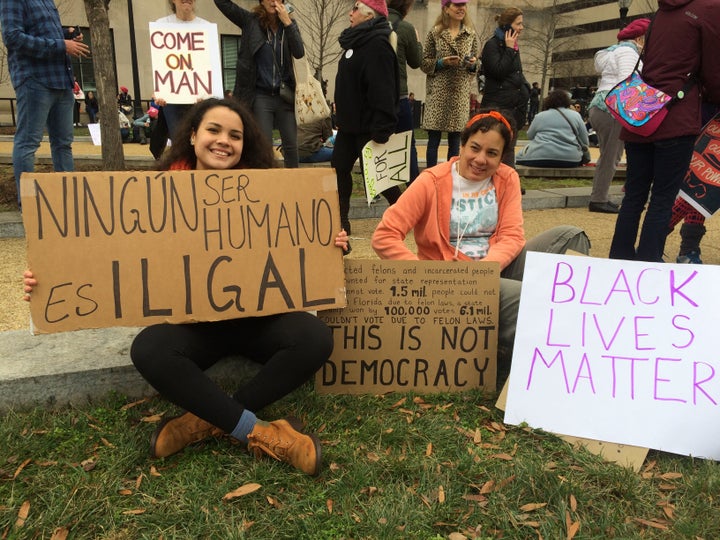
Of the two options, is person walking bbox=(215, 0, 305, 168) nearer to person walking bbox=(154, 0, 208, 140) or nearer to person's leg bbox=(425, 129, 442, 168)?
person walking bbox=(154, 0, 208, 140)

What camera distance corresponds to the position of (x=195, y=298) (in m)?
2.04

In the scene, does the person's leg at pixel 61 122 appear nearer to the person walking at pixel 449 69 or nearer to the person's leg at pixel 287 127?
the person's leg at pixel 287 127

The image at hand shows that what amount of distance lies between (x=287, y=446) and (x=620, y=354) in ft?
4.09

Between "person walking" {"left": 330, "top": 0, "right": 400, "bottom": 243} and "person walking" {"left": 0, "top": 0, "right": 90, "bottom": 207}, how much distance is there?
1936 mm

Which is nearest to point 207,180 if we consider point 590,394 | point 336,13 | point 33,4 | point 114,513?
point 114,513

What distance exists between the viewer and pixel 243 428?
192 cm

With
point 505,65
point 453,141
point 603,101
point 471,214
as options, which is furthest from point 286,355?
Result: point 603,101

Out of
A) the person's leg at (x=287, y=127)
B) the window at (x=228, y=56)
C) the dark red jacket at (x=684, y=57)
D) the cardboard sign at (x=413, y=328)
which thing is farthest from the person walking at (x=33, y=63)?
the window at (x=228, y=56)

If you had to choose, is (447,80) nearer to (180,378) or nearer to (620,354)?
(620,354)

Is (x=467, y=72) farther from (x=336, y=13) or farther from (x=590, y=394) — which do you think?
(x=336, y=13)

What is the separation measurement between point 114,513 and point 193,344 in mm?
574

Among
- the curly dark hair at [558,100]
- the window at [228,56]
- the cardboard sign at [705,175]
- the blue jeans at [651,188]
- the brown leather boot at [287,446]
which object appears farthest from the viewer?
the window at [228,56]

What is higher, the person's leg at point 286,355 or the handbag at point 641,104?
the handbag at point 641,104

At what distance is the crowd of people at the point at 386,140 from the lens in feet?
6.43
